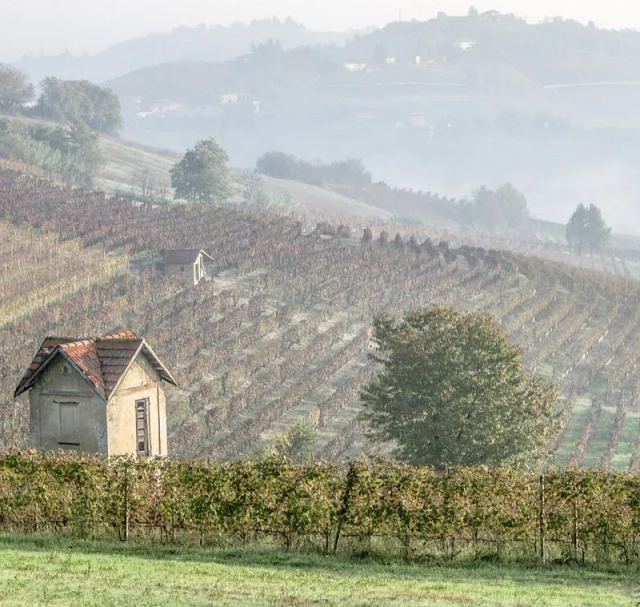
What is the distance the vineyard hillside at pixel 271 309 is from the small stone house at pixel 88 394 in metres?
13.4

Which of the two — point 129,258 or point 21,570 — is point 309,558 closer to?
point 21,570

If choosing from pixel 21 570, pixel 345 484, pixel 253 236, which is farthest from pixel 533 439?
pixel 253 236

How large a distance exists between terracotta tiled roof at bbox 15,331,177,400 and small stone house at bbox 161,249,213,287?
47.8 meters

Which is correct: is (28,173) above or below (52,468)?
above

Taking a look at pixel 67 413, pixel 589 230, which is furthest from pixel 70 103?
pixel 67 413

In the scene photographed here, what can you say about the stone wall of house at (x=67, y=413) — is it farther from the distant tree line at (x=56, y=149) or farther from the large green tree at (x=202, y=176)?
the large green tree at (x=202, y=176)

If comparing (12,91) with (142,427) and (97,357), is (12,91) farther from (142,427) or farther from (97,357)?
(97,357)

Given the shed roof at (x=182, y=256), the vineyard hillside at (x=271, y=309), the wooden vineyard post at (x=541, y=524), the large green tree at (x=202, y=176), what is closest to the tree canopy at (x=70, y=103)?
the large green tree at (x=202, y=176)

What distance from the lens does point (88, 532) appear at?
28.0m

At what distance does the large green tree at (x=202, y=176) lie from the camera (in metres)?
144

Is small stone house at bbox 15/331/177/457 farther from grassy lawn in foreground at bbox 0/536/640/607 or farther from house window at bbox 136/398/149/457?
grassy lawn in foreground at bbox 0/536/640/607

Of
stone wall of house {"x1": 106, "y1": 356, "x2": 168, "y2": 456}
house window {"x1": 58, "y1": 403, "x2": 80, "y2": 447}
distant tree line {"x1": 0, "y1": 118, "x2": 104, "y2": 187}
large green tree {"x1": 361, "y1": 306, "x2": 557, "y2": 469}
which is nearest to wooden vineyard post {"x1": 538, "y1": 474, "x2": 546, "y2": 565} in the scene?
stone wall of house {"x1": 106, "y1": 356, "x2": 168, "y2": 456}

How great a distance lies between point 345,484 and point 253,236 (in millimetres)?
77344

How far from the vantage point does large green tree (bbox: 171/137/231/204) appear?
144500 millimetres
